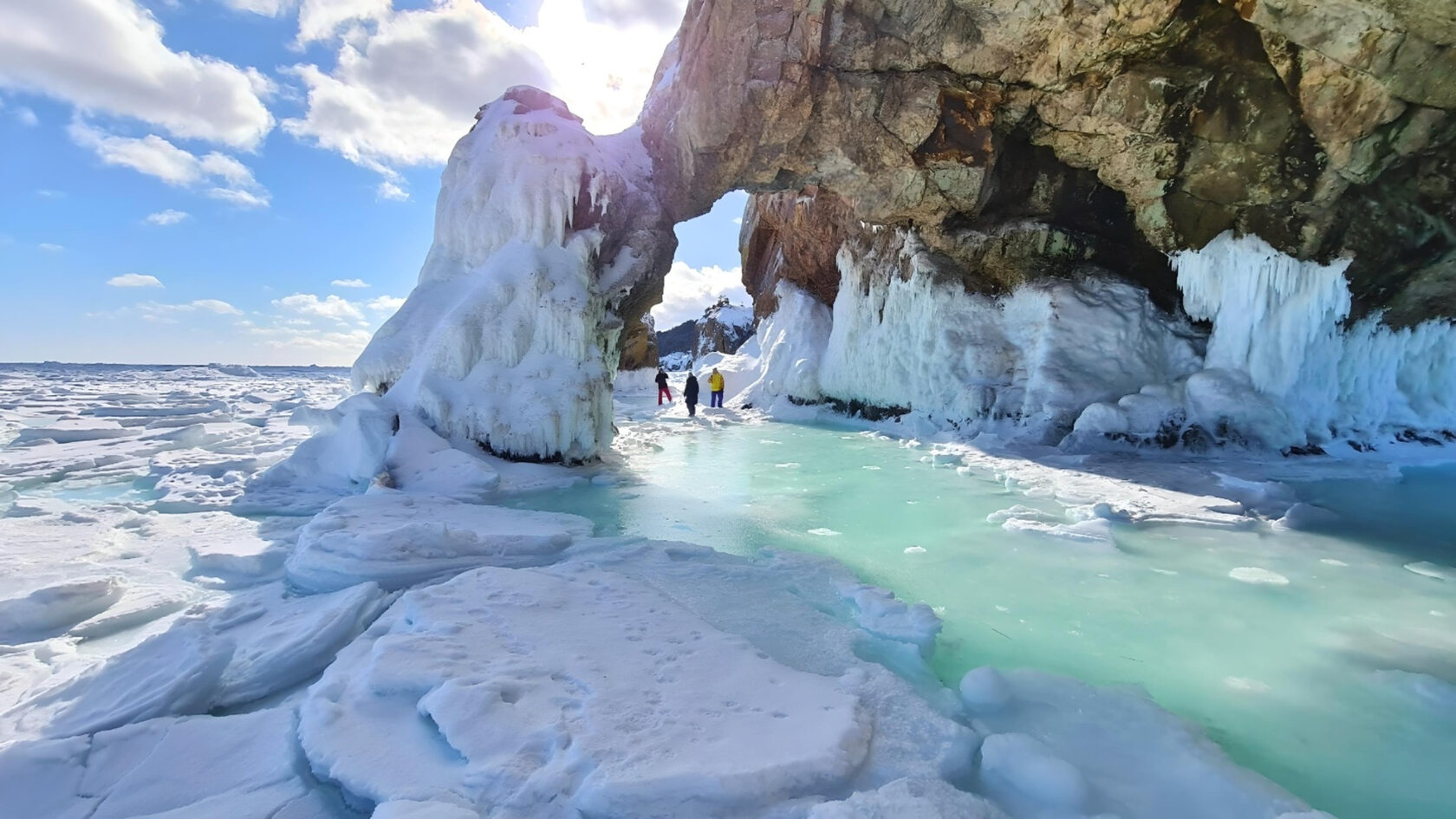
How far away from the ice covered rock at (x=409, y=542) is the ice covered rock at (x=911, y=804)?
3.63 meters

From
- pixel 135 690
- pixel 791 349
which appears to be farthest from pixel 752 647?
pixel 791 349

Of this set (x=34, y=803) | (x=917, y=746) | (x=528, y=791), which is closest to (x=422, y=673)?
(x=528, y=791)

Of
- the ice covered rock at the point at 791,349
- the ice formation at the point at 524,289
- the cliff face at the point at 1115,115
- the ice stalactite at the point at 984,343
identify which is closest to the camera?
the cliff face at the point at 1115,115

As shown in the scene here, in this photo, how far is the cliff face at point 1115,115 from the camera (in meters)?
8.90

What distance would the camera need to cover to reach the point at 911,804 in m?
2.15

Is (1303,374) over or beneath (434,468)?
over

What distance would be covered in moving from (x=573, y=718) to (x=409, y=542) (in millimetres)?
3001

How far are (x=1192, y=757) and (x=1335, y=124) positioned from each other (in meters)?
11.2

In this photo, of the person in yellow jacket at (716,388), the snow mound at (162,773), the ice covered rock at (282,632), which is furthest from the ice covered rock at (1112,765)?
the person in yellow jacket at (716,388)

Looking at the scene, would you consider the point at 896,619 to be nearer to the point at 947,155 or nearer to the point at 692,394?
the point at 947,155

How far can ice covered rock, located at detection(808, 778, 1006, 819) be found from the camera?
82.2 inches

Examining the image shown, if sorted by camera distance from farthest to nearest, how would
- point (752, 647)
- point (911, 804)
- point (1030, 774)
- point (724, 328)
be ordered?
point (724, 328) → point (752, 647) → point (1030, 774) → point (911, 804)

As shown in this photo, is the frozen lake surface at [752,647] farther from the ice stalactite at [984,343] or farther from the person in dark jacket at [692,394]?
the person in dark jacket at [692,394]

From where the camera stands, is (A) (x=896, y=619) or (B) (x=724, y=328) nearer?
(A) (x=896, y=619)
